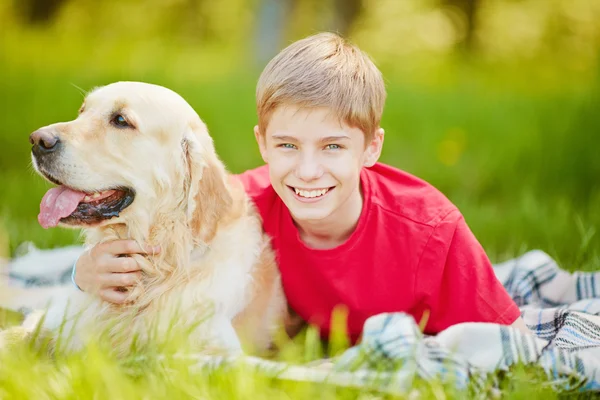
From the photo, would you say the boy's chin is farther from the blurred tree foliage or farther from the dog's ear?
the blurred tree foliage

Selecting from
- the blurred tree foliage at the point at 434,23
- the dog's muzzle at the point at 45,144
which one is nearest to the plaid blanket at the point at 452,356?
the dog's muzzle at the point at 45,144

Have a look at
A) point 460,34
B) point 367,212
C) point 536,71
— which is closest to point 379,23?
point 460,34

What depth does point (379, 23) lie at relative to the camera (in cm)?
1658

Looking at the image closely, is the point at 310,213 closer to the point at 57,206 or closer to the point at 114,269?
the point at 114,269

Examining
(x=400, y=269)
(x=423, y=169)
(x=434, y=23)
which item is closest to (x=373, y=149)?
(x=400, y=269)

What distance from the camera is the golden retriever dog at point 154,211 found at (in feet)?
7.39

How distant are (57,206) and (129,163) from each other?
281 millimetres

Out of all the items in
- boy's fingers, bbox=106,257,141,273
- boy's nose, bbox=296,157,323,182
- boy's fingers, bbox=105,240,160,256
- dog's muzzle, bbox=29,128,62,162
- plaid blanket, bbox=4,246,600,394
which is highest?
dog's muzzle, bbox=29,128,62,162

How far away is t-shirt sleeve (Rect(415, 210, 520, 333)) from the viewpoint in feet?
8.18

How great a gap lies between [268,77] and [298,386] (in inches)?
46.1

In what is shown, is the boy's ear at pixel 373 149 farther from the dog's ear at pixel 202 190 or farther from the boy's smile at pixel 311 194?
the dog's ear at pixel 202 190

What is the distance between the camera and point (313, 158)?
235 cm

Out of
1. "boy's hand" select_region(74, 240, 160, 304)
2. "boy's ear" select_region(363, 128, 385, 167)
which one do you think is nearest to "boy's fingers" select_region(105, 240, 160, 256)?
"boy's hand" select_region(74, 240, 160, 304)

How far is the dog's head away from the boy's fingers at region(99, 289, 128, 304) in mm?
249
